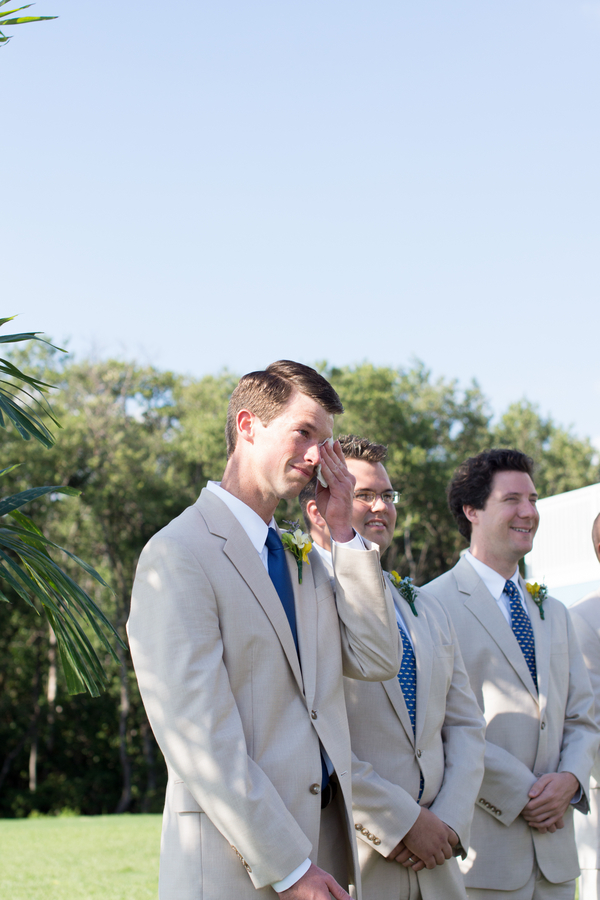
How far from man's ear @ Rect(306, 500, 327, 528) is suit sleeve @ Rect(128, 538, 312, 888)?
138 centimetres

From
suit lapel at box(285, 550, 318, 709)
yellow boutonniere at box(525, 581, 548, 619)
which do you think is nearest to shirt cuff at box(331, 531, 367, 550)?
suit lapel at box(285, 550, 318, 709)

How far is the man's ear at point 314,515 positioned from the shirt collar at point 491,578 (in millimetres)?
1109

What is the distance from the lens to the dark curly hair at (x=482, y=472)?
473cm

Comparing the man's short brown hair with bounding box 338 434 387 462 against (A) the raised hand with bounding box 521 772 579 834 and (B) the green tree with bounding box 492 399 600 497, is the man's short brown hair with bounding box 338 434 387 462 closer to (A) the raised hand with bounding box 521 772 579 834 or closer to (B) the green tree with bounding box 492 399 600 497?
(A) the raised hand with bounding box 521 772 579 834

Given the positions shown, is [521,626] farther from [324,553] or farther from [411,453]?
[411,453]

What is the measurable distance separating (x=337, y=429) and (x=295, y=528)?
22160 mm

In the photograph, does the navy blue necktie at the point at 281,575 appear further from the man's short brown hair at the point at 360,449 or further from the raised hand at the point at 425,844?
the man's short brown hair at the point at 360,449

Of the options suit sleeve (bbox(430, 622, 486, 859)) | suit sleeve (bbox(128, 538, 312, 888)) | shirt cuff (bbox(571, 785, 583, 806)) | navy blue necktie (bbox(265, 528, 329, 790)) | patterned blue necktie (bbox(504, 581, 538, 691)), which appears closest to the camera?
suit sleeve (bbox(128, 538, 312, 888))

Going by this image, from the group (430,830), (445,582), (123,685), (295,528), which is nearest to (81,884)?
(445,582)

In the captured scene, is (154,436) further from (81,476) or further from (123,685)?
(123,685)

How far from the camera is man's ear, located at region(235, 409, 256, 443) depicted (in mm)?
2922

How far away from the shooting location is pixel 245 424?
9.64ft

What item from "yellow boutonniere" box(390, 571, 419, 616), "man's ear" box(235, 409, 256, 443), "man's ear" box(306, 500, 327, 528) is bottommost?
"yellow boutonniere" box(390, 571, 419, 616)

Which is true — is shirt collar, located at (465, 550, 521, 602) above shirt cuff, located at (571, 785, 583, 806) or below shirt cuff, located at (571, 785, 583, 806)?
above
